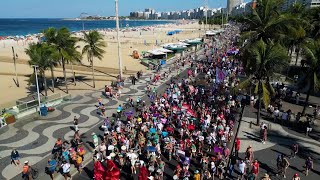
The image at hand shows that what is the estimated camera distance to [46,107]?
25516mm

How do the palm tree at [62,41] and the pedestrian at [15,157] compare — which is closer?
the pedestrian at [15,157]

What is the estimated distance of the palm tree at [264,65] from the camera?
21.4 metres

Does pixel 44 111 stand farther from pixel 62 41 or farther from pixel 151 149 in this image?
pixel 151 149

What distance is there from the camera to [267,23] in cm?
2838

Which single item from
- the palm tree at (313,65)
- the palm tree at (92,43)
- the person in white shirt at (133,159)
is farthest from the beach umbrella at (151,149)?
the palm tree at (92,43)

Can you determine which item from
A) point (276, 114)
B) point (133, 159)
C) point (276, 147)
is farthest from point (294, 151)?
point (133, 159)

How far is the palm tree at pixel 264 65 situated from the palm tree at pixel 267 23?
659cm

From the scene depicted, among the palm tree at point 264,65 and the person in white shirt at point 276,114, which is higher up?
the palm tree at point 264,65

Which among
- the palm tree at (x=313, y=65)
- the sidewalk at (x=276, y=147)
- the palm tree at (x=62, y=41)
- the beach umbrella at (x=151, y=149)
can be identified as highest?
the palm tree at (x=62, y=41)

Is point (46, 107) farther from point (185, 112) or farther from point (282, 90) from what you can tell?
point (282, 90)

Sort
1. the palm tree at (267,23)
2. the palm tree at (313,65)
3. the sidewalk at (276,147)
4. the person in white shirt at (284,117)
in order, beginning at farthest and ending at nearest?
the palm tree at (267,23) → the person in white shirt at (284,117) → the palm tree at (313,65) → the sidewalk at (276,147)

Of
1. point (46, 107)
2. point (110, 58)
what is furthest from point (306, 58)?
point (110, 58)

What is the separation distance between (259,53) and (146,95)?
13779mm

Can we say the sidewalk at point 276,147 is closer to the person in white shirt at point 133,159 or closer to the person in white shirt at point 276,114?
the person in white shirt at point 276,114
